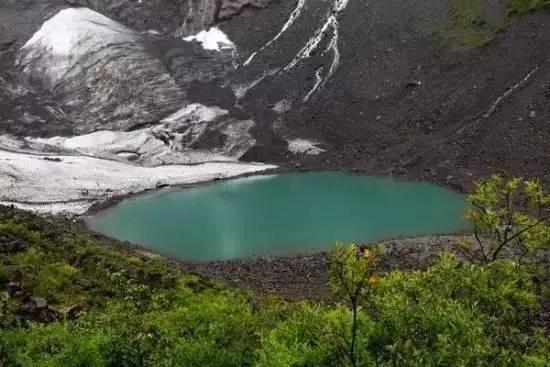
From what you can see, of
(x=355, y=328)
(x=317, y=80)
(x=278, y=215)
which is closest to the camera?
(x=355, y=328)

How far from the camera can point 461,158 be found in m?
50.3

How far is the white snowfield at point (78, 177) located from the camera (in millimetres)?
45594

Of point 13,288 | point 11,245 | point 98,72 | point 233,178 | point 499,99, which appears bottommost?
point 233,178

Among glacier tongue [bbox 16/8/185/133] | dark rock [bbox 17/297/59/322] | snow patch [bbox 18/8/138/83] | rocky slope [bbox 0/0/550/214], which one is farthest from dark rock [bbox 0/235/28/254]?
snow patch [bbox 18/8/138/83]

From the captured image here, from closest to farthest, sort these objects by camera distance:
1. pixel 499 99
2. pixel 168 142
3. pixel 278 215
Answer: pixel 278 215, pixel 499 99, pixel 168 142

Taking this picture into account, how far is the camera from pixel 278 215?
43.2 meters

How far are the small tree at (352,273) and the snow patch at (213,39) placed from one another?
222 ft

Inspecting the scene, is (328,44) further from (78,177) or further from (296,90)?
(78,177)

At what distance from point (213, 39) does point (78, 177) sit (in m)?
34.1

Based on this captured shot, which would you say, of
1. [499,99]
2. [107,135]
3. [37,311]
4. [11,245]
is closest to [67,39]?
[107,135]

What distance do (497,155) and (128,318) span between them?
4194 cm

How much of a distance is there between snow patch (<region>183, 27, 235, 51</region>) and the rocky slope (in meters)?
0.26

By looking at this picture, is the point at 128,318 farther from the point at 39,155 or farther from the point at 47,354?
the point at 39,155

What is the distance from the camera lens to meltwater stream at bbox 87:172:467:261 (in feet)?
121
